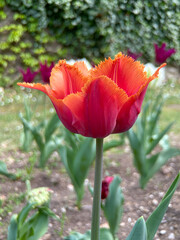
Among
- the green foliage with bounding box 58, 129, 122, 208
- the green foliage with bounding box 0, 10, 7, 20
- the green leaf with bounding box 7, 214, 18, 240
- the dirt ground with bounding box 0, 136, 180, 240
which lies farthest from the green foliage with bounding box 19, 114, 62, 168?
the green foliage with bounding box 0, 10, 7, 20

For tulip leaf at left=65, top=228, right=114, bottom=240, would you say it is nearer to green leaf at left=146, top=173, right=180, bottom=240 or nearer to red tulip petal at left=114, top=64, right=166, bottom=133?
green leaf at left=146, top=173, right=180, bottom=240

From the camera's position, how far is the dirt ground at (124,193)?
1734 millimetres

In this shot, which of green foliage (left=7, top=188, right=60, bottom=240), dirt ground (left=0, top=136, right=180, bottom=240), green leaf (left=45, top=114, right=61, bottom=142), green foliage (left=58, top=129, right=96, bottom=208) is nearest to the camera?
green foliage (left=7, top=188, right=60, bottom=240)

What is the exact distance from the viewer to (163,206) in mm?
941

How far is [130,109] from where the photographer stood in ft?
2.68

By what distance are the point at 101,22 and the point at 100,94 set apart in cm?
574

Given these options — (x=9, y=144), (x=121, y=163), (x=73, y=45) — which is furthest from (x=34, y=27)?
(x=121, y=163)

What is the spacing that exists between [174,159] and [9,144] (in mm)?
1622

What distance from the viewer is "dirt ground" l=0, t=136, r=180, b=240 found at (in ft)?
5.69

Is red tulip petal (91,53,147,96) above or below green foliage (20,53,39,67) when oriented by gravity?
above

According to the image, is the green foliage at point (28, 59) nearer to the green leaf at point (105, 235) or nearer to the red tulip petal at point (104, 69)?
the green leaf at point (105, 235)

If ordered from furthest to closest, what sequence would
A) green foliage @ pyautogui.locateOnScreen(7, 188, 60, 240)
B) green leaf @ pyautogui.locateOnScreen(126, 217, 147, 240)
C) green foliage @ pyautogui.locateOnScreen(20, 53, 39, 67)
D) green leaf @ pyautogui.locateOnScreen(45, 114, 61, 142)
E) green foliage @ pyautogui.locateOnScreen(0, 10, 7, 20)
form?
green foliage @ pyautogui.locateOnScreen(20, 53, 39, 67) → green foliage @ pyautogui.locateOnScreen(0, 10, 7, 20) → green leaf @ pyautogui.locateOnScreen(45, 114, 61, 142) → green foliage @ pyautogui.locateOnScreen(7, 188, 60, 240) → green leaf @ pyautogui.locateOnScreen(126, 217, 147, 240)

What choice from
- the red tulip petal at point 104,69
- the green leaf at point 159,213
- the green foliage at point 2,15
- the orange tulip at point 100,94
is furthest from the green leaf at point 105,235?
the green foliage at point 2,15

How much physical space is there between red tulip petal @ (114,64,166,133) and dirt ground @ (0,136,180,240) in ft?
2.87
